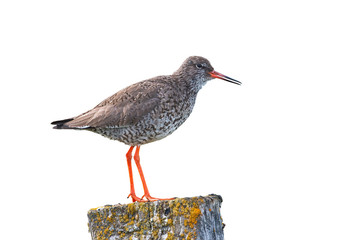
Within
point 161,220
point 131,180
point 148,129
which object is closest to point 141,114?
point 148,129

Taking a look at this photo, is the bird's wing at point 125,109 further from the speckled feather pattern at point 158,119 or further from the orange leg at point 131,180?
the orange leg at point 131,180

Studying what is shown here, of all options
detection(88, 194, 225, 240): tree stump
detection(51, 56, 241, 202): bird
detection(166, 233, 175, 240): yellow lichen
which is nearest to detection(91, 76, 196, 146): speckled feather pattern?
detection(51, 56, 241, 202): bird

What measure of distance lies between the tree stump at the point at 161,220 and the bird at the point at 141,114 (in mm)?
1546

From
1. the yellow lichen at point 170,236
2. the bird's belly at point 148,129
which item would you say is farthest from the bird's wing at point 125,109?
the yellow lichen at point 170,236

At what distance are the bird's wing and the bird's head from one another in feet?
2.49

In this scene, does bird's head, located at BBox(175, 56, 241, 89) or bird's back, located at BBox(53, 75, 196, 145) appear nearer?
Result: bird's back, located at BBox(53, 75, 196, 145)

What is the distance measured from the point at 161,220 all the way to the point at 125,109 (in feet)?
8.60

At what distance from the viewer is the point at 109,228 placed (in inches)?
236

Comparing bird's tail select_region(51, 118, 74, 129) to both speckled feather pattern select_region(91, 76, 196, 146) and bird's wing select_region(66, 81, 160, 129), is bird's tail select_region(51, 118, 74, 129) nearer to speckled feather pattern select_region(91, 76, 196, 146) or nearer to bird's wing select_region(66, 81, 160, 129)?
bird's wing select_region(66, 81, 160, 129)

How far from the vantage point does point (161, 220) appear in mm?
5727

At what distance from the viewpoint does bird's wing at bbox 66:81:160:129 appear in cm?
780

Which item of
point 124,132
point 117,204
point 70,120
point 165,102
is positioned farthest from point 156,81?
point 117,204

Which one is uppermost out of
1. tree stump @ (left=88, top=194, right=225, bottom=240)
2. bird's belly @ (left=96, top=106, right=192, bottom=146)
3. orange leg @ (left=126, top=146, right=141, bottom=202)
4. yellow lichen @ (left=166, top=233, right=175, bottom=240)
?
bird's belly @ (left=96, top=106, right=192, bottom=146)

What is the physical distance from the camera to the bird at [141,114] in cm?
779
